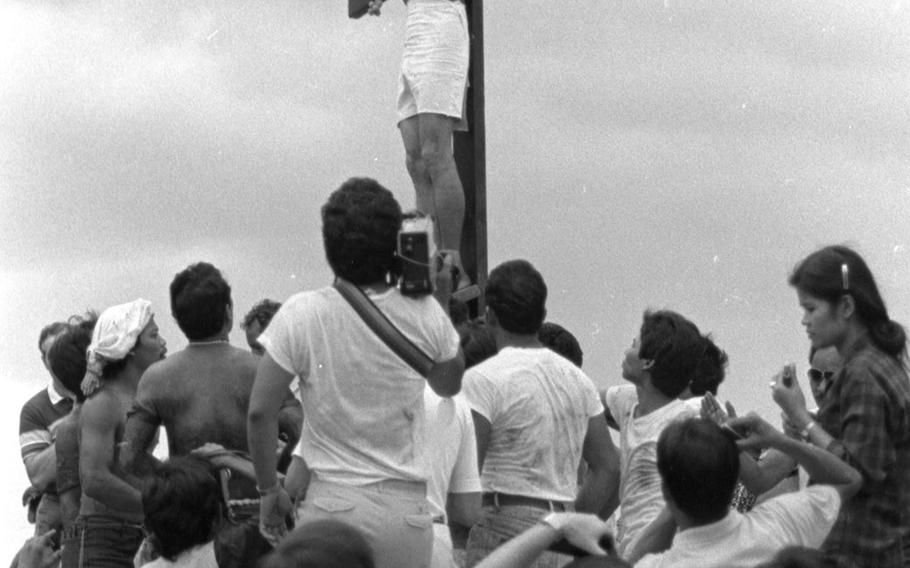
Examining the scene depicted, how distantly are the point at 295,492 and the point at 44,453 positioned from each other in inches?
120

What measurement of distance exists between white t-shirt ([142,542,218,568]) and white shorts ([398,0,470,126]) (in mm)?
3600

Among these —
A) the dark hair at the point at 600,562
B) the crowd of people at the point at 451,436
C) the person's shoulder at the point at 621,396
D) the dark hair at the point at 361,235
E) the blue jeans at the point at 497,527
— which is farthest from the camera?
the person's shoulder at the point at 621,396

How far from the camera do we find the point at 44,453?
7879 millimetres

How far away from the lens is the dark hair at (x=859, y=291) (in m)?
5.25

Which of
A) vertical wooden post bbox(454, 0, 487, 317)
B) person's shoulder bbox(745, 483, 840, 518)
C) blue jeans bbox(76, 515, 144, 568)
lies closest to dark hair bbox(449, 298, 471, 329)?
vertical wooden post bbox(454, 0, 487, 317)

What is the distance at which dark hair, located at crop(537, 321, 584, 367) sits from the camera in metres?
7.14

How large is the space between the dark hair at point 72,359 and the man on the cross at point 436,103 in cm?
202

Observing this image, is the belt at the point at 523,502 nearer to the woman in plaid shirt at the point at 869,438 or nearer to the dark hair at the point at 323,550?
the woman in plaid shirt at the point at 869,438

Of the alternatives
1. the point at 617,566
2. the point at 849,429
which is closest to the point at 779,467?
the point at 849,429

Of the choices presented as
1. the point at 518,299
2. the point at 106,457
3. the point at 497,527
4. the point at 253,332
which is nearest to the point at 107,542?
the point at 106,457

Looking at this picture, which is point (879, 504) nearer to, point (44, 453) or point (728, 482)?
point (728, 482)

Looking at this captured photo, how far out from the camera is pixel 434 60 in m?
8.64

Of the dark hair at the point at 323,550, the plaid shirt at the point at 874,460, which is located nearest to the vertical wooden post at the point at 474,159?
the plaid shirt at the point at 874,460

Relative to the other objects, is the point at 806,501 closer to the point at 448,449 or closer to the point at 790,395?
the point at 790,395
